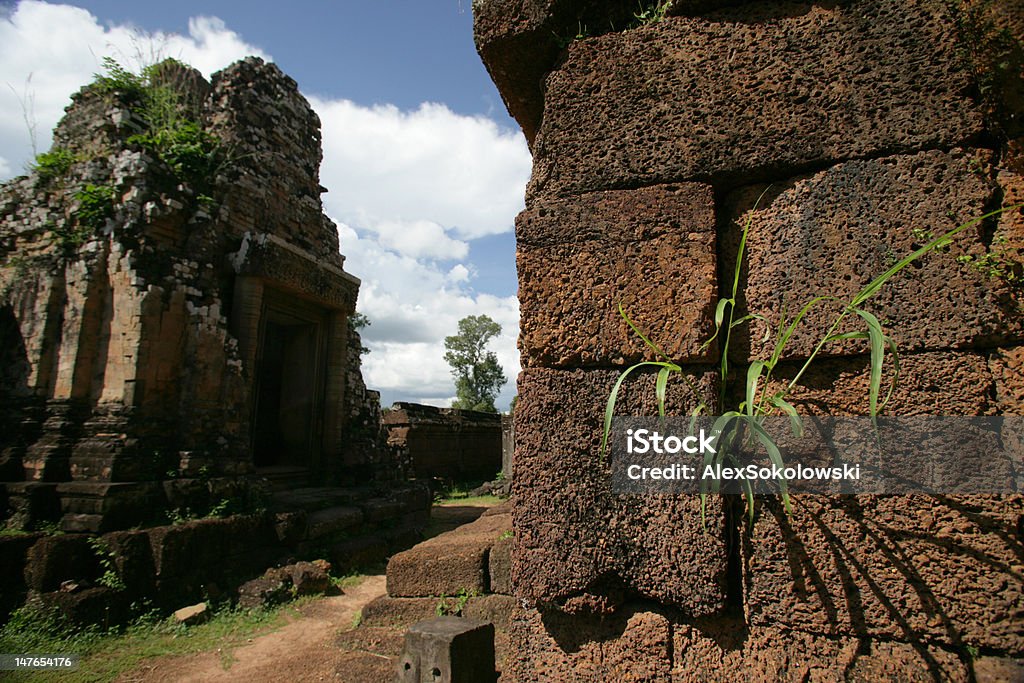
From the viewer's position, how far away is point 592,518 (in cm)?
156

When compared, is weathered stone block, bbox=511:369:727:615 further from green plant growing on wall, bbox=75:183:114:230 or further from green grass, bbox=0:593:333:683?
green plant growing on wall, bbox=75:183:114:230


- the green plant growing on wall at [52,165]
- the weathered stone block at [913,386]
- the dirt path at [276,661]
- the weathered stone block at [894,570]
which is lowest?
the dirt path at [276,661]

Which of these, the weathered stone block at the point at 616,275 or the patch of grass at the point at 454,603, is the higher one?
the weathered stone block at the point at 616,275

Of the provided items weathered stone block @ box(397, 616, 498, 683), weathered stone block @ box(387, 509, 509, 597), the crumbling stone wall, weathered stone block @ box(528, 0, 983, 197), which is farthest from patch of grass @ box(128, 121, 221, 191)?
the crumbling stone wall

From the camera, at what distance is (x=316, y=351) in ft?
30.4

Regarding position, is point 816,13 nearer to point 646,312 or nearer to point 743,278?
point 743,278

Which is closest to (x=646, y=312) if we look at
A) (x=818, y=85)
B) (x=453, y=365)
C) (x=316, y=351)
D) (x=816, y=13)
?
(x=818, y=85)

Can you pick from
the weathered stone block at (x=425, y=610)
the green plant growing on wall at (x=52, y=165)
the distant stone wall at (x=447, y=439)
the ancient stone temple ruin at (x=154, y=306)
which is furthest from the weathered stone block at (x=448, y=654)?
the distant stone wall at (x=447, y=439)

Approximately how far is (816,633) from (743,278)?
0.93 metres

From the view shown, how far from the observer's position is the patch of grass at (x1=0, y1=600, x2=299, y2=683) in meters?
4.23

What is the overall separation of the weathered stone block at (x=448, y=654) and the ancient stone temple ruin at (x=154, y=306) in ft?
14.3

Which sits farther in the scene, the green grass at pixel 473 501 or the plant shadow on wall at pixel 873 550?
the green grass at pixel 473 501

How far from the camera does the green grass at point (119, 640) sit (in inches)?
166

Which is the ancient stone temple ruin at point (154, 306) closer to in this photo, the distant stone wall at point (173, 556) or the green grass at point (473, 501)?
the distant stone wall at point (173, 556)
